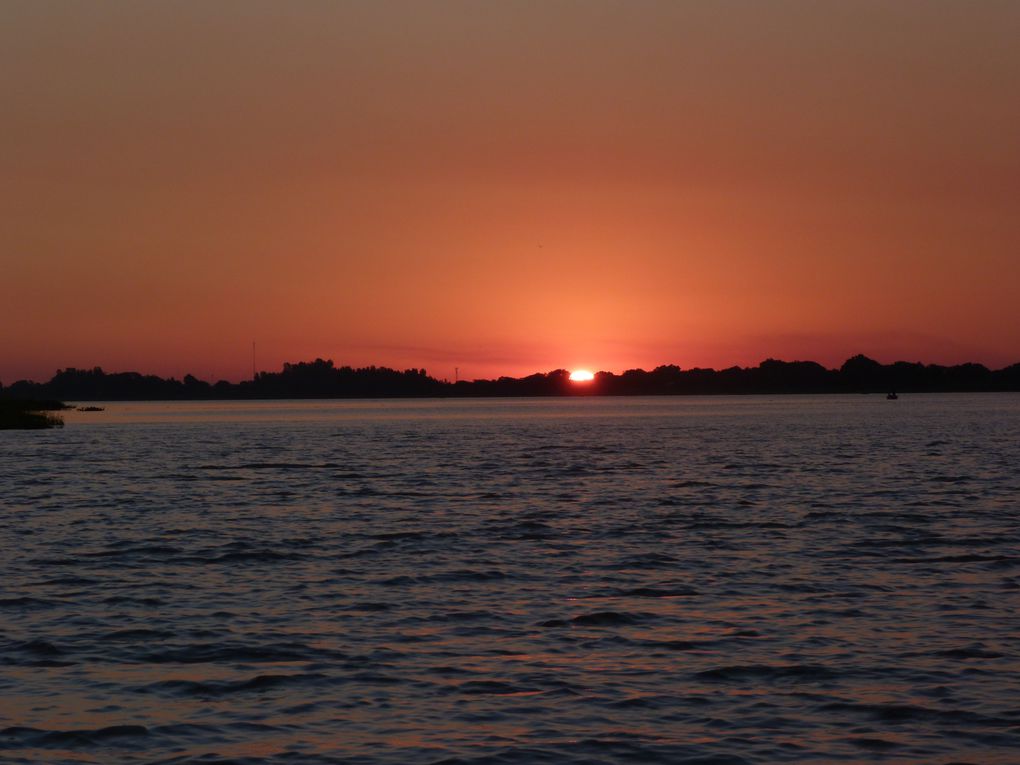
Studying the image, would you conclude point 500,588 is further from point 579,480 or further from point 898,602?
point 579,480

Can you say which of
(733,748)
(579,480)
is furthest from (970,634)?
(579,480)

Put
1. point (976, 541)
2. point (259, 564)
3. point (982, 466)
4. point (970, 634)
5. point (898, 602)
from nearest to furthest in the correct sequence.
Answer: point (970, 634) → point (898, 602) → point (259, 564) → point (976, 541) → point (982, 466)

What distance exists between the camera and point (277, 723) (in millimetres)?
17172

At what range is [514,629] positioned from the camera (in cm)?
2347

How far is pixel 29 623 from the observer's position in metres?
24.4

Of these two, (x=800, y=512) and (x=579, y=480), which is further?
(x=579, y=480)

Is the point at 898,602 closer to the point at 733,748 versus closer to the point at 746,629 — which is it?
the point at 746,629

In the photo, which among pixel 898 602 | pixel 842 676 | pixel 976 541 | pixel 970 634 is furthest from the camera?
pixel 976 541

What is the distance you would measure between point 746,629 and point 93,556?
20.2 meters

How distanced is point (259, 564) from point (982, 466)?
54.9 m

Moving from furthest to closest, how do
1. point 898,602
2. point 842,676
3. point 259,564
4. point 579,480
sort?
point 579,480
point 259,564
point 898,602
point 842,676

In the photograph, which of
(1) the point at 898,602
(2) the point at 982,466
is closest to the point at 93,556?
(1) the point at 898,602

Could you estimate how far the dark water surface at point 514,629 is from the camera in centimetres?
1650

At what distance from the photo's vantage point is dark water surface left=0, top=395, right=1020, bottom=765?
1650cm
